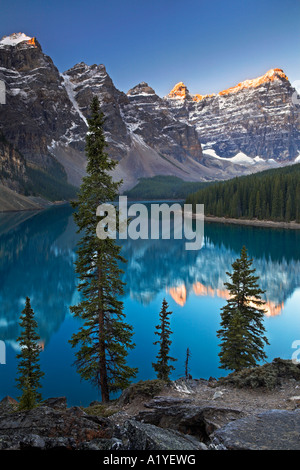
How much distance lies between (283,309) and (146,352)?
14.1 metres

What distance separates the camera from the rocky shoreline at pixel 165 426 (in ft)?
14.6

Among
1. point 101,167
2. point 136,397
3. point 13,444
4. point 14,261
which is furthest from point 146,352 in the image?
point 14,261

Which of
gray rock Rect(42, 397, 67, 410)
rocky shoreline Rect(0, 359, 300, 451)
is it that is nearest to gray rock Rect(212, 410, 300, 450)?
rocky shoreline Rect(0, 359, 300, 451)

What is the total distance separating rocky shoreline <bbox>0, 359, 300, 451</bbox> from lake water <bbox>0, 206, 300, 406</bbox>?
9.16m

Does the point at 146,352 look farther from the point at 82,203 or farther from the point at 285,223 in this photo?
the point at 285,223

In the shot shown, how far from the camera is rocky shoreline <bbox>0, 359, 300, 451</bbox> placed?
4449 mm

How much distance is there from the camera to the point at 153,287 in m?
34.3

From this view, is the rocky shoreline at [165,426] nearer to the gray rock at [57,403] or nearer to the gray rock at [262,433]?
the gray rock at [262,433]

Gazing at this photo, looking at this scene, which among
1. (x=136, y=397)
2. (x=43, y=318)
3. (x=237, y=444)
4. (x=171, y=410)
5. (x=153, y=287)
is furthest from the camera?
(x=153, y=287)

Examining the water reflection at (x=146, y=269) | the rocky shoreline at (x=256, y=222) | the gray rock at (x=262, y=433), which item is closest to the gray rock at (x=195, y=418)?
the gray rock at (x=262, y=433)

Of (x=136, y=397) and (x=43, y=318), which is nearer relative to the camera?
(x=136, y=397)

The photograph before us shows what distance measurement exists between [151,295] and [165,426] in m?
25.5

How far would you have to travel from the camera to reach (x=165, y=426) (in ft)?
20.3

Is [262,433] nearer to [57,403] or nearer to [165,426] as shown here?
[165,426]
